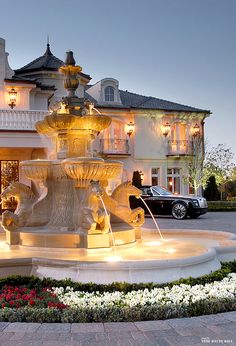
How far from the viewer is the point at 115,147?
38.2 metres

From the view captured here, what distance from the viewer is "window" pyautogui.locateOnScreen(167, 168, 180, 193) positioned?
40.0 m

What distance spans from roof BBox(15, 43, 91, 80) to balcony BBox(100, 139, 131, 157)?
5.79 meters

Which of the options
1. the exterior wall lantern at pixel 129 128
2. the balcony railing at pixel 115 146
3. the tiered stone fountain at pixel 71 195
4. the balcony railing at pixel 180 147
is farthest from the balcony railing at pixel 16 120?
the balcony railing at pixel 180 147

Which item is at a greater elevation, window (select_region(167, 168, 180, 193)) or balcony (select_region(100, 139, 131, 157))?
balcony (select_region(100, 139, 131, 157))

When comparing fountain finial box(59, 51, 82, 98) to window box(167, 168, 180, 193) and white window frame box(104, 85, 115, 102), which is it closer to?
white window frame box(104, 85, 115, 102)

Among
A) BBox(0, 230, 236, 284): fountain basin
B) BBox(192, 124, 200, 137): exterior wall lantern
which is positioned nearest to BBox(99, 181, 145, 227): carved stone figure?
BBox(0, 230, 236, 284): fountain basin

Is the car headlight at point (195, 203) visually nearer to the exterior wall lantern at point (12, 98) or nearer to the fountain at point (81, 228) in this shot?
the exterior wall lantern at point (12, 98)

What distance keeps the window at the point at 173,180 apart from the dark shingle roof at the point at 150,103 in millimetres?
5020

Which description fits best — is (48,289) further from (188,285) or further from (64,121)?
(64,121)

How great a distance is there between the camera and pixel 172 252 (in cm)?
935

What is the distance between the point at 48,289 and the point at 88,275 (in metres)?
0.67

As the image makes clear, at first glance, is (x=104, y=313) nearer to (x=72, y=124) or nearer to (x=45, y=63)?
(x=72, y=124)

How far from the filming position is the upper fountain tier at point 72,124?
1116 cm

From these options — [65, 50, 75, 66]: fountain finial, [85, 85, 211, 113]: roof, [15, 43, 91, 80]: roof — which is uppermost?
[15, 43, 91, 80]: roof
